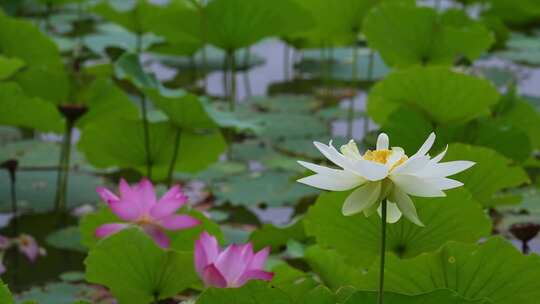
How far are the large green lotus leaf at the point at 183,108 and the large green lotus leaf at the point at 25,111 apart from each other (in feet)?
0.62

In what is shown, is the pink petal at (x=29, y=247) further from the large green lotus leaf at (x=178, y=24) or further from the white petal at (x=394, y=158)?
the white petal at (x=394, y=158)

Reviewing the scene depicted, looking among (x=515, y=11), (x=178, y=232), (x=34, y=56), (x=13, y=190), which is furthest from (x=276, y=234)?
(x=515, y=11)

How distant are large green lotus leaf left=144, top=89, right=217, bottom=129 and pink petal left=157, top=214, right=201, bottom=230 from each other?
1.38 feet

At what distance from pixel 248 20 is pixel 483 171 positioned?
2.82 feet

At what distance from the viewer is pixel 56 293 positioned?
154cm

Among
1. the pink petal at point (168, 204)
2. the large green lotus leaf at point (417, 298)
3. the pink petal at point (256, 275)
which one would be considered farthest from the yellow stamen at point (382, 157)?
the pink petal at point (168, 204)

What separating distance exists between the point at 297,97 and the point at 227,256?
5.28ft

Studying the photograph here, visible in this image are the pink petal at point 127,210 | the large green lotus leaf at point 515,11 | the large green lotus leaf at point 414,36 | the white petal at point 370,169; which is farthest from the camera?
the large green lotus leaf at point 515,11

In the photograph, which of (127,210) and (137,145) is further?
(137,145)

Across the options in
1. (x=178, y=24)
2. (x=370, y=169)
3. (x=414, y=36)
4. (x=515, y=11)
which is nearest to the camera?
(x=370, y=169)

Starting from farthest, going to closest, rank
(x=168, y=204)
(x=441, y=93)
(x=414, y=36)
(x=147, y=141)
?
(x=414, y=36) → (x=147, y=141) → (x=441, y=93) → (x=168, y=204)

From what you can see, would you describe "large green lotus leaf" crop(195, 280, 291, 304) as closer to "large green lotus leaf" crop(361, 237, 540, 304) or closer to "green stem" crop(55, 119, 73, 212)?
"large green lotus leaf" crop(361, 237, 540, 304)

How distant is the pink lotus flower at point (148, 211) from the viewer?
122cm

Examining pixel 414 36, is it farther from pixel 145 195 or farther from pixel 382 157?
pixel 382 157
